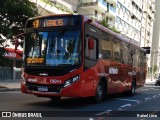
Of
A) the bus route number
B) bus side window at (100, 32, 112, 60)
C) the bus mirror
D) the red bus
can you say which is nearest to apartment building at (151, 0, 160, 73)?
bus side window at (100, 32, 112, 60)

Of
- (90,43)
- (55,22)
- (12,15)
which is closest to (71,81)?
(90,43)

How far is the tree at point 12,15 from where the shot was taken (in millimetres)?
19750

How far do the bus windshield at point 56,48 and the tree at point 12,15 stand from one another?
742 cm

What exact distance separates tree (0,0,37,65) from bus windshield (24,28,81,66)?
7421mm

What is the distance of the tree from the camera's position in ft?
64.8

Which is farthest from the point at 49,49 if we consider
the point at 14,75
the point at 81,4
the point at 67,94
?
the point at 81,4

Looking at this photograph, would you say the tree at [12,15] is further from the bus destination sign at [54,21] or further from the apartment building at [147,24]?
the apartment building at [147,24]

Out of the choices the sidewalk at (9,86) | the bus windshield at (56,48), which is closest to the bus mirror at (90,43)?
the bus windshield at (56,48)

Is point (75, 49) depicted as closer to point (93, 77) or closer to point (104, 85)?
point (93, 77)

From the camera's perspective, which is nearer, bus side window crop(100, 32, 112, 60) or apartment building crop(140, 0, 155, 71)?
bus side window crop(100, 32, 112, 60)

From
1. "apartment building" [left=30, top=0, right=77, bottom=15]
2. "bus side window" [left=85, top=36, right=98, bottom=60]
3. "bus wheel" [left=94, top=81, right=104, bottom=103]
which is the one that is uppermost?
"apartment building" [left=30, top=0, right=77, bottom=15]

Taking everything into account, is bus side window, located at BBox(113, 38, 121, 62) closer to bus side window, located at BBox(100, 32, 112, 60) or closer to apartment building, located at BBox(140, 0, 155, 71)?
bus side window, located at BBox(100, 32, 112, 60)

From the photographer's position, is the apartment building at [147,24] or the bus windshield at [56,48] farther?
the apartment building at [147,24]

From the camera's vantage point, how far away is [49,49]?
12.6 meters
